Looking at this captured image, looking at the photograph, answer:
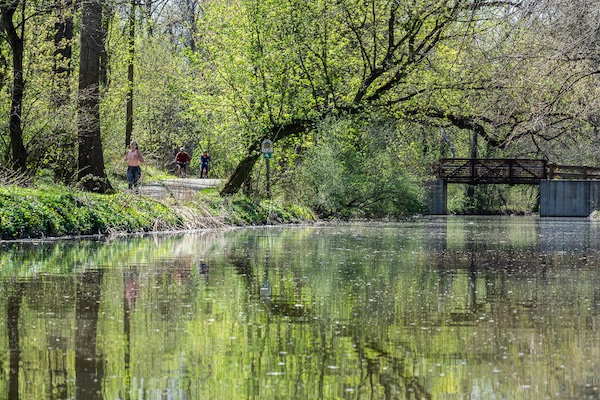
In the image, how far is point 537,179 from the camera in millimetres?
74812

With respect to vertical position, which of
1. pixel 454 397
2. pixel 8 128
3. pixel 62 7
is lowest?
pixel 454 397

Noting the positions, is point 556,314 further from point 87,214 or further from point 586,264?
point 87,214

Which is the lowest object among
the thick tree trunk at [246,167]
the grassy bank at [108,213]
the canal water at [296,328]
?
the canal water at [296,328]

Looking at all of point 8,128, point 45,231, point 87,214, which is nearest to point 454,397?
point 45,231

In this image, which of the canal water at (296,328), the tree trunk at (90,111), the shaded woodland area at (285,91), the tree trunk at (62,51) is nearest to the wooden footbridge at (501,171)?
the shaded woodland area at (285,91)

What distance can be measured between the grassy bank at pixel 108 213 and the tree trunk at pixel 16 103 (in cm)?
280

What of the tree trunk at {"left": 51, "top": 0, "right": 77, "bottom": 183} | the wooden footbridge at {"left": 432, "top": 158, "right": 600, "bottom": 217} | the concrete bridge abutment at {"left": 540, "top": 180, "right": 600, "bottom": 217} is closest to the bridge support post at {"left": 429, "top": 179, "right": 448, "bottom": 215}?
the wooden footbridge at {"left": 432, "top": 158, "right": 600, "bottom": 217}

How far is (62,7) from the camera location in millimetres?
33219

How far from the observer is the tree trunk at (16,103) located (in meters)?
30.8

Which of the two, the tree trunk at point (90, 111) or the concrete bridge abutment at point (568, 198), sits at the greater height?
the tree trunk at point (90, 111)

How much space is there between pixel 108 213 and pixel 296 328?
62.9 feet

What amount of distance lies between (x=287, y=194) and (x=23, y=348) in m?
34.0

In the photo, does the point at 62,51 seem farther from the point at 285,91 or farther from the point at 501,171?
the point at 501,171

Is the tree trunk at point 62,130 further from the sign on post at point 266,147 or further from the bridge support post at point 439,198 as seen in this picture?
the bridge support post at point 439,198
